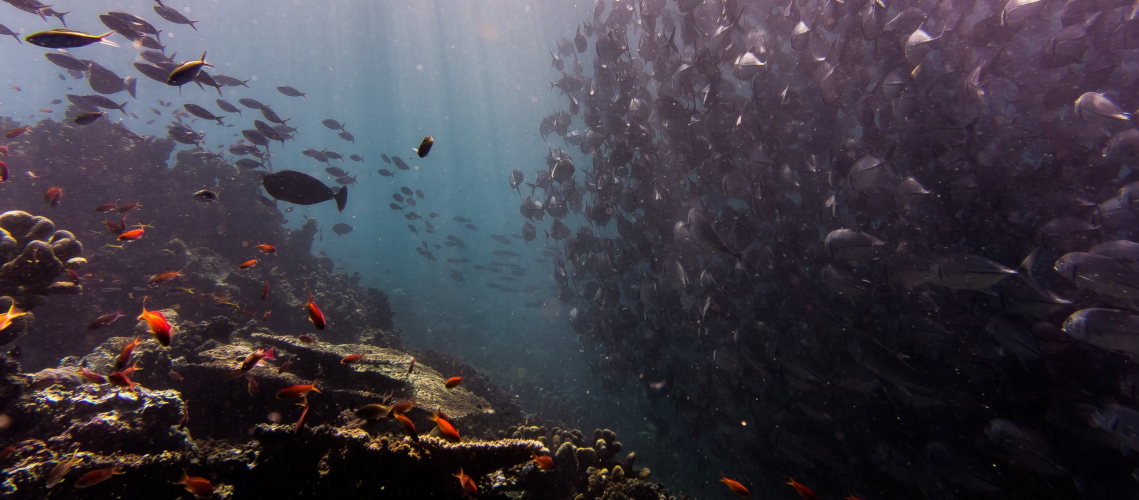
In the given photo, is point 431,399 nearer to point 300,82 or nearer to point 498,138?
point 498,138

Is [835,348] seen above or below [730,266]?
below

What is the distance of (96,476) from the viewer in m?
2.46

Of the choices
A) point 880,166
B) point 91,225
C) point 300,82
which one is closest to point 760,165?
point 880,166

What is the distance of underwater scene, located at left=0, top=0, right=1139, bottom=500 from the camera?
333 centimetres

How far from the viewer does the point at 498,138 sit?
243 ft

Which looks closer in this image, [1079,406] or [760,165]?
[1079,406]

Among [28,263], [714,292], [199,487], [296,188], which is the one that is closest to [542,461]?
[199,487]

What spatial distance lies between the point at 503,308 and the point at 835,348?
126ft

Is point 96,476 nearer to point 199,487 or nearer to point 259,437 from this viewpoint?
point 199,487

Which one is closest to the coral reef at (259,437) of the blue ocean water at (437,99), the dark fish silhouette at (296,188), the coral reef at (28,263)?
the coral reef at (28,263)

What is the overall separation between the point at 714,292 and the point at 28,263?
9090 millimetres

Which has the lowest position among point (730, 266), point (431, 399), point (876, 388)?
point (431, 399)

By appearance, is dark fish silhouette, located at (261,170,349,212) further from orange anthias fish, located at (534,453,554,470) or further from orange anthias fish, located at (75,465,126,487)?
orange anthias fish, located at (534,453,554,470)

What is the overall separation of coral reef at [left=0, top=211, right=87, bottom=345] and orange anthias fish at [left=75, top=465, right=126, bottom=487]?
225cm
